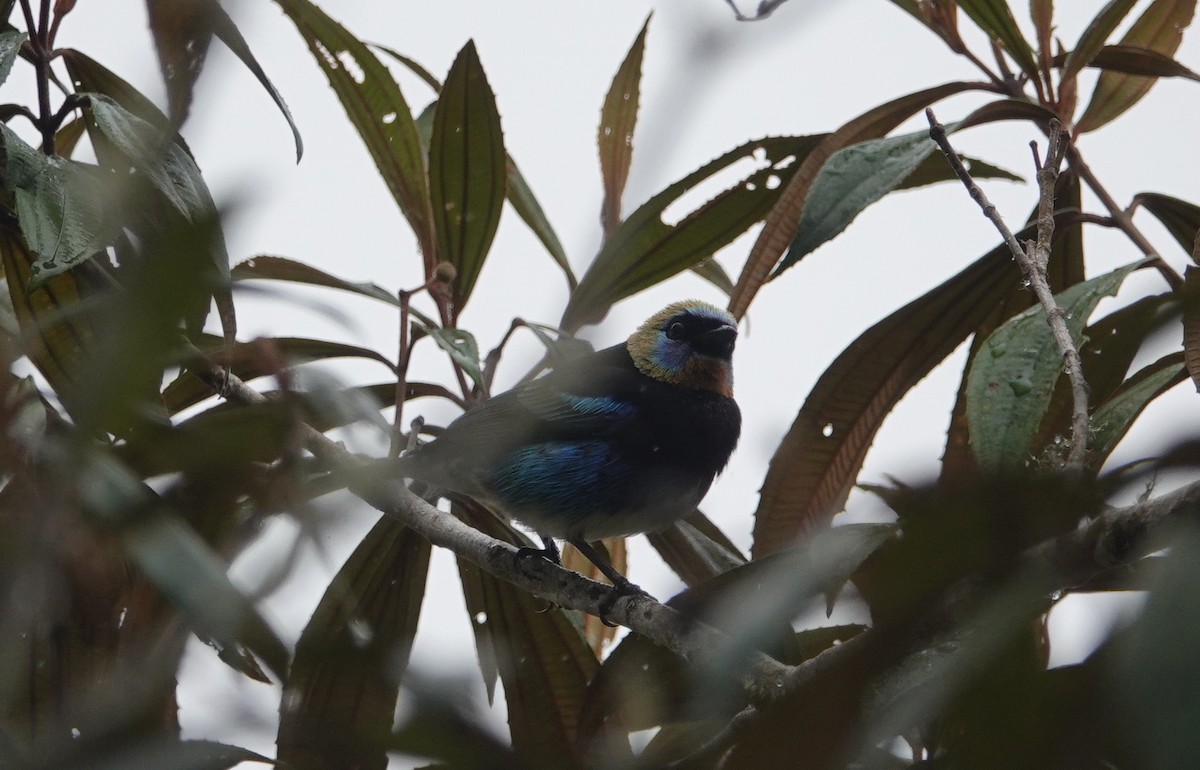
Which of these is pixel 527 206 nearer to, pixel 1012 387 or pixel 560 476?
pixel 560 476

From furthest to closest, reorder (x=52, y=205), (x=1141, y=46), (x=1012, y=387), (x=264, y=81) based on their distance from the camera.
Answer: (x=1141, y=46)
(x=264, y=81)
(x=52, y=205)
(x=1012, y=387)

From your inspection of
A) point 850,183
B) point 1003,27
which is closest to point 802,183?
point 850,183

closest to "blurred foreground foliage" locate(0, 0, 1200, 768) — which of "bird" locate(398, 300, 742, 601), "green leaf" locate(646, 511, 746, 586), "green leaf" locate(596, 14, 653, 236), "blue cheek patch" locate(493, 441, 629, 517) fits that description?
"green leaf" locate(646, 511, 746, 586)

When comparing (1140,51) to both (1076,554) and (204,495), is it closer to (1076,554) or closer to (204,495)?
(1076,554)

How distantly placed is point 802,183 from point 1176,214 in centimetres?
86

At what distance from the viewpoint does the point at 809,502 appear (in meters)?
2.39

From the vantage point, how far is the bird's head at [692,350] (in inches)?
148

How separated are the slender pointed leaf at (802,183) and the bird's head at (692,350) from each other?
3.61 feet

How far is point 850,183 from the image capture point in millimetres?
2135

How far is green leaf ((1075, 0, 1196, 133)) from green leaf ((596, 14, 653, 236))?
134 centimetres

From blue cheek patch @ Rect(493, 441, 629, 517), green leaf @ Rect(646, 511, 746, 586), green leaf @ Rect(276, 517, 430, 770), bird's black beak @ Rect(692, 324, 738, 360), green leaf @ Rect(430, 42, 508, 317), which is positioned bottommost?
green leaf @ Rect(276, 517, 430, 770)

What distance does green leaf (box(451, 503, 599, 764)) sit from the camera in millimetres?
2277

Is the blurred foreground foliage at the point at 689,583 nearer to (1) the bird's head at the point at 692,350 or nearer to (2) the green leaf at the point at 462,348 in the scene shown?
(2) the green leaf at the point at 462,348

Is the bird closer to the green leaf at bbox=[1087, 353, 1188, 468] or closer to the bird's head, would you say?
the bird's head
